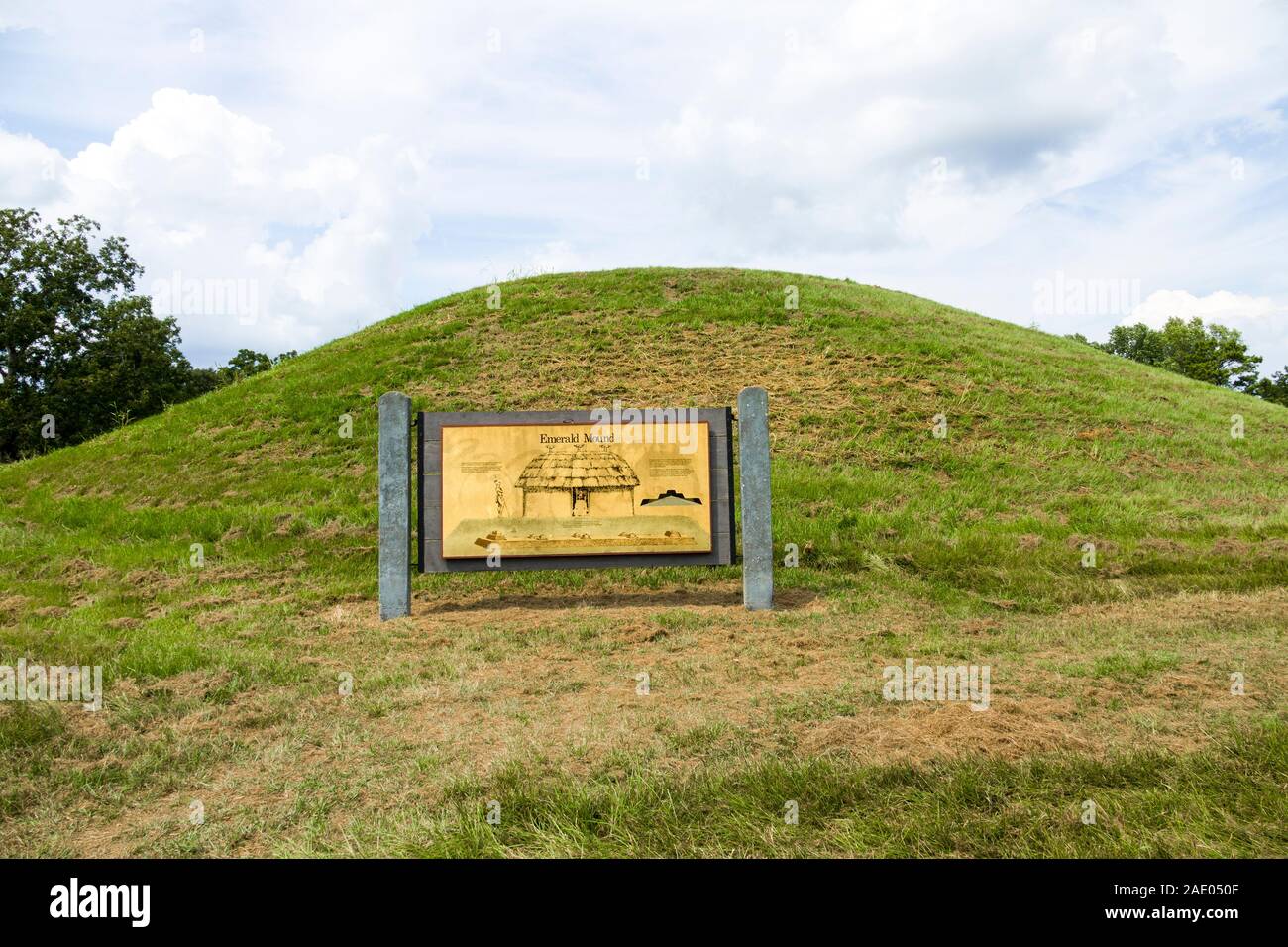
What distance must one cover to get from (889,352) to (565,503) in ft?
43.5

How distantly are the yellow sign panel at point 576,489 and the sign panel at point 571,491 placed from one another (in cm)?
1

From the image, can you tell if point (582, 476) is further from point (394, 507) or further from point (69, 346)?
point (69, 346)

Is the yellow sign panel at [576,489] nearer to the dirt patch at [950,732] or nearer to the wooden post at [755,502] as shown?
the wooden post at [755,502]

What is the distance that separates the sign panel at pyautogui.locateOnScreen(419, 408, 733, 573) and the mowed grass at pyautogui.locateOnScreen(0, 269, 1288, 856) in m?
0.79

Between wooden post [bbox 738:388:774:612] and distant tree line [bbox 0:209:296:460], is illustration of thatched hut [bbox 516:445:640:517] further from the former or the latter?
distant tree line [bbox 0:209:296:460]

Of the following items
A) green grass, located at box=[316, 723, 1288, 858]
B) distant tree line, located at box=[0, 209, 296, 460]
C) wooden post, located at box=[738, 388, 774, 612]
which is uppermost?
distant tree line, located at box=[0, 209, 296, 460]

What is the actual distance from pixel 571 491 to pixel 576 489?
68 millimetres

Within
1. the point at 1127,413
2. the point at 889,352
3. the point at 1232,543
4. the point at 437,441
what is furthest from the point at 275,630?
the point at 1127,413

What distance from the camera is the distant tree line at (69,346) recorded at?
3403cm

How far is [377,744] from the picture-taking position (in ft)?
17.7

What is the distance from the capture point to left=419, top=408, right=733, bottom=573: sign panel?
9766 mm

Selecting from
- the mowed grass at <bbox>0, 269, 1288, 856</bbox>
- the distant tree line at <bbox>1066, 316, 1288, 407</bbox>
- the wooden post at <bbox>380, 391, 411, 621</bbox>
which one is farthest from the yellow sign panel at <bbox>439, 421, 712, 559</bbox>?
the distant tree line at <bbox>1066, 316, 1288, 407</bbox>

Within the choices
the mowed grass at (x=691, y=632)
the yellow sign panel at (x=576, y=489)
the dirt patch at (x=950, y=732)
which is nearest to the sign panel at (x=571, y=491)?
the yellow sign panel at (x=576, y=489)
